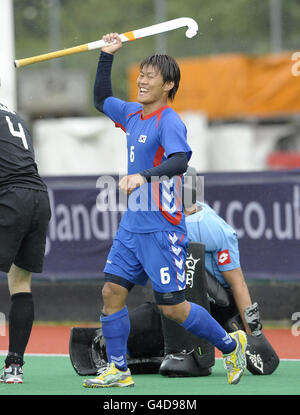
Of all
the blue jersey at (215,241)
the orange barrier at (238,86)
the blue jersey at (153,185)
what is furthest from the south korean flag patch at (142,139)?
the orange barrier at (238,86)

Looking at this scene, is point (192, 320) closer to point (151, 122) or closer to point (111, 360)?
point (111, 360)

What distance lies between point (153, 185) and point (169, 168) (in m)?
0.30

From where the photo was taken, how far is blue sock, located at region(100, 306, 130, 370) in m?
6.56

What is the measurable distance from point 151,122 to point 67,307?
15.6 feet

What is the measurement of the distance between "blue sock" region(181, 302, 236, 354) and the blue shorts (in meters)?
0.20

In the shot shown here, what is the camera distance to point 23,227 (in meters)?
6.77

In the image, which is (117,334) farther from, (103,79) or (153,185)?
(103,79)

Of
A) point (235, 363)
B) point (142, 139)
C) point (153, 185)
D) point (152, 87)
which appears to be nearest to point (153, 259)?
point (153, 185)

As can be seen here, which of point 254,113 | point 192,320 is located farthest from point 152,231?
point 254,113

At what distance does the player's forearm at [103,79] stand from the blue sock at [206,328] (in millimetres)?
1416

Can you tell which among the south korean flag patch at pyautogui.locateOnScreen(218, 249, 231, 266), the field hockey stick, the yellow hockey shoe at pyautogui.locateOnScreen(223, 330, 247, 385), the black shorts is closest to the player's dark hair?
the field hockey stick

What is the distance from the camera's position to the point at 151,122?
648 centimetres

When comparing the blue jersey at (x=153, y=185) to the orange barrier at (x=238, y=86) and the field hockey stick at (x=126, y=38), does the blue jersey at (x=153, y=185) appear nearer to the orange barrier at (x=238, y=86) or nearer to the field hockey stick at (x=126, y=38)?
the field hockey stick at (x=126, y=38)

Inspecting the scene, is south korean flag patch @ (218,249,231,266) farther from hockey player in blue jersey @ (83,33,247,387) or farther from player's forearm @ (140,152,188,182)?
player's forearm @ (140,152,188,182)
